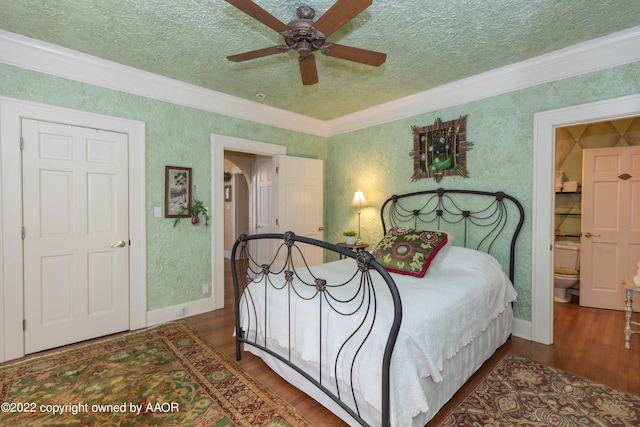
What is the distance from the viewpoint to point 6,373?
88.5 inches

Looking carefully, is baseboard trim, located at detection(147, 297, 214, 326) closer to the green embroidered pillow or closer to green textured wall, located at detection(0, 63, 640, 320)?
green textured wall, located at detection(0, 63, 640, 320)

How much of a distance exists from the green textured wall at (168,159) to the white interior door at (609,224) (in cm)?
452

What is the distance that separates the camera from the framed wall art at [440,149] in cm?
328

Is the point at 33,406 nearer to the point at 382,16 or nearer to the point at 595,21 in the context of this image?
the point at 382,16

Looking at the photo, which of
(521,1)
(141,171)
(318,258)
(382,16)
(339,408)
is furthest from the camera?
(318,258)

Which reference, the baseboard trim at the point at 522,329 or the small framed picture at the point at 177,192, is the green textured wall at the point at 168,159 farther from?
the baseboard trim at the point at 522,329

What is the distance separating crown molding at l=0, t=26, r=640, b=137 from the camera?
7.97ft

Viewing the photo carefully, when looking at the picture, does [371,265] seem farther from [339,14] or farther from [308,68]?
[308,68]

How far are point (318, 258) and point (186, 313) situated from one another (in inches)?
76.5

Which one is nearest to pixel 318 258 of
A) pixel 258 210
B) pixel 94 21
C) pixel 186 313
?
pixel 258 210

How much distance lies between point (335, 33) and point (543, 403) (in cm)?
299

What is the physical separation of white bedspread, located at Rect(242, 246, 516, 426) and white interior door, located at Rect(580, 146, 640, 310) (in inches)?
80.5

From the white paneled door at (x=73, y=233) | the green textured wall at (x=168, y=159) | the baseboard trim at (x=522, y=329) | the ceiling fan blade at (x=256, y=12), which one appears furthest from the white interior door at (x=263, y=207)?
the baseboard trim at (x=522, y=329)

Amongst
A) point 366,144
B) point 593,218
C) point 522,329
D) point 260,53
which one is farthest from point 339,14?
point 593,218
